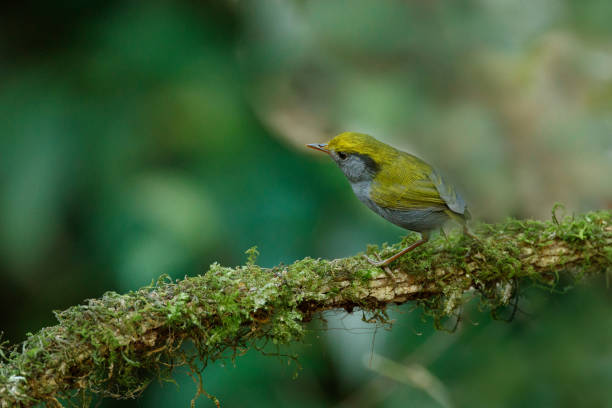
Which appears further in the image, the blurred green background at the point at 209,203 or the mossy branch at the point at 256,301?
the blurred green background at the point at 209,203

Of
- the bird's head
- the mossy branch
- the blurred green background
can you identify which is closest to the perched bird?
the bird's head

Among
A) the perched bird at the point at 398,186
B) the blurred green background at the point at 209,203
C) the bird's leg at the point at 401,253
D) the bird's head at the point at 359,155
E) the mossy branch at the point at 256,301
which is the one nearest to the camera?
the mossy branch at the point at 256,301

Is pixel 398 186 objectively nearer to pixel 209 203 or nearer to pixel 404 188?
pixel 404 188

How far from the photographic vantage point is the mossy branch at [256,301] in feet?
6.95

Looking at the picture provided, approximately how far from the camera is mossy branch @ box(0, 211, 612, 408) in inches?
83.4

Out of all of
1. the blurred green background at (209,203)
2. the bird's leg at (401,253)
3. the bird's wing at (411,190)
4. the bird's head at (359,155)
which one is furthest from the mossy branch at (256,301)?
the blurred green background at (209,203)

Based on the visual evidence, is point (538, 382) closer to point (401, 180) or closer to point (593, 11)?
point (401, 180)

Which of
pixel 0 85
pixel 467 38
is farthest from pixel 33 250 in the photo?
pixel 467 38

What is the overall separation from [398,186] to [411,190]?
63mm

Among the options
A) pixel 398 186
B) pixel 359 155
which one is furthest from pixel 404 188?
pixel 359 155

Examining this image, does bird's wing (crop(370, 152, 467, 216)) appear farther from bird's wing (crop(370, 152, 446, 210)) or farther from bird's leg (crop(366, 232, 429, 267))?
bird's leg (crop(366, 232, 429, 267))

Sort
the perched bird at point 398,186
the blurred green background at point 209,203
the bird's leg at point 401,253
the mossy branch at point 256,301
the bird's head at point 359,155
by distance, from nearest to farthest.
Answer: the mossy branch at point 256,301 → the bird's leg at point 401,253 → the perched bird at point 398,186 → the bird's head at point 359,155 → the blurred green background at point 209,203

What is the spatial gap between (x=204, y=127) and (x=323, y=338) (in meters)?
1.42

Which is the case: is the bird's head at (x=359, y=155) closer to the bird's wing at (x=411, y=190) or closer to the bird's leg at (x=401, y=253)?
the bird's wing at (x=411, y=190)
